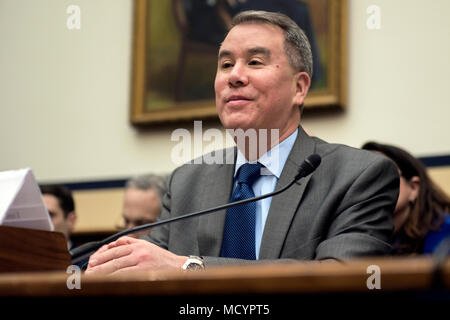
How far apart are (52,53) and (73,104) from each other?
533 millimetres

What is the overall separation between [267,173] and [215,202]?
21 cm

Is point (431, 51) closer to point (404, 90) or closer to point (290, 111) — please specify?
point (404, 90)

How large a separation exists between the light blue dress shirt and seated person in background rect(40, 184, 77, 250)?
7.27 feet

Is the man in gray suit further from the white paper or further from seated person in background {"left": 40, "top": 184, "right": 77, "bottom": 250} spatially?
seated person in background {"left": 40, "top": 184, "right": 77, "bottom": 250}

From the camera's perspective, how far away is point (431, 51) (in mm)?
4387

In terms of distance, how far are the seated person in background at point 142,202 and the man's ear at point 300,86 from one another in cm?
202

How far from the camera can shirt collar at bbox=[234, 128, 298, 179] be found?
7.70ft

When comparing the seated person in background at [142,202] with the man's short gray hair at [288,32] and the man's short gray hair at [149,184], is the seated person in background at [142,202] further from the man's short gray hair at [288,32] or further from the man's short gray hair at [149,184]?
the man's short gray hair at [288,32]

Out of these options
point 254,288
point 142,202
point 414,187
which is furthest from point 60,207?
point 254,288

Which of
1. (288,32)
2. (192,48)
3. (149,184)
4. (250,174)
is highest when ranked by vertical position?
(192,48)

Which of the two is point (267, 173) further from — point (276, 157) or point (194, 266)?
point (194, 266)

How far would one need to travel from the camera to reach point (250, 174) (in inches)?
91.0

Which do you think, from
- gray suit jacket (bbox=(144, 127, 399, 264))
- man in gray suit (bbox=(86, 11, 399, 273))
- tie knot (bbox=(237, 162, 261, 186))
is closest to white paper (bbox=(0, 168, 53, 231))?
man in gray suit (bbox=(86, 11, 399, 273))

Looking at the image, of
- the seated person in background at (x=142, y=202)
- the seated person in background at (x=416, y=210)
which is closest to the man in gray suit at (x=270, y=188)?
the seated person in background at (x=416, y=210)
